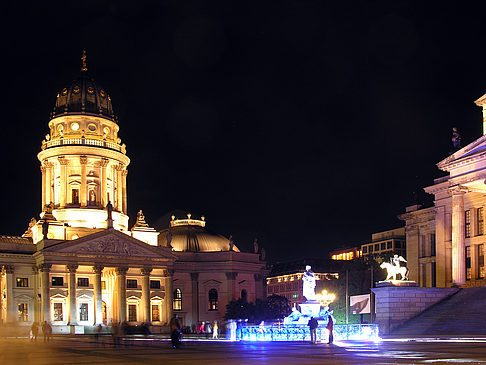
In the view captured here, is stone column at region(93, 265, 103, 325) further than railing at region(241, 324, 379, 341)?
Yes

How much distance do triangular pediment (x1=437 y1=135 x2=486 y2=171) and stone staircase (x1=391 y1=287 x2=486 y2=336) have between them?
31.4 feet

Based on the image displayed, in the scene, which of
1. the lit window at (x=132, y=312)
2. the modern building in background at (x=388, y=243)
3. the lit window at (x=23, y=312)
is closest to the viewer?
the lit window at (x=23, y=312)

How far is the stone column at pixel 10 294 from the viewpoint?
279ft

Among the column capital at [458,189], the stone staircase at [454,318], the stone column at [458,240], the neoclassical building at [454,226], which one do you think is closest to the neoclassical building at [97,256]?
the neoclassical building at [454,226]

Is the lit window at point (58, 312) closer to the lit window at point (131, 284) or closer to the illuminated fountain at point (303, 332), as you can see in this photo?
the lit window at point (131, 284)

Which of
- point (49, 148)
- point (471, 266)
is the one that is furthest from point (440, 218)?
point (49, 148)

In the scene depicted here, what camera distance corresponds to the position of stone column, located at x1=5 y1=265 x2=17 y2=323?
85062mm

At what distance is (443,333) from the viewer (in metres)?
47.7

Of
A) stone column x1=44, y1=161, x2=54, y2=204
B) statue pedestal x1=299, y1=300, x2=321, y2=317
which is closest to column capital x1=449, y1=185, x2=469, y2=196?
statue pedestal x1=299, y1=300, x2=321, y2=317

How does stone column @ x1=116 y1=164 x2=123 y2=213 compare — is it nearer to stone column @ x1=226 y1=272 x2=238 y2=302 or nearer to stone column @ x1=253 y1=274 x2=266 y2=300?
stone column @ x1=226 y1=272 x2=238 y2=302

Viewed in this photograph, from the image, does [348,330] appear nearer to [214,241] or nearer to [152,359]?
[152,359]

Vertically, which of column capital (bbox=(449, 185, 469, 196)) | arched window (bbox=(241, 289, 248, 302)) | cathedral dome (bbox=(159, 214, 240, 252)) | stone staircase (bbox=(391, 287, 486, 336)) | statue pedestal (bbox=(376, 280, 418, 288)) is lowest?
arched window (bbox=(241, 289, 248, 302))

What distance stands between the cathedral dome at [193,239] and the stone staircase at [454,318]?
56.0 metres

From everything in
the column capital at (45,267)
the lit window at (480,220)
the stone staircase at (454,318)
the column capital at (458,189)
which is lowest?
the stone staircase at (454,318)
